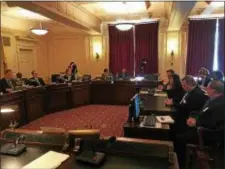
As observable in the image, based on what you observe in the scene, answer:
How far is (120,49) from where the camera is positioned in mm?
8461

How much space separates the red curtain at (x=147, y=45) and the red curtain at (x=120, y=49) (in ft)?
0.81

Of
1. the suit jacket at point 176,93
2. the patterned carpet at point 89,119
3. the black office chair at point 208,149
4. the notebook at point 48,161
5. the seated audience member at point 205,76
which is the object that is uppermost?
the seated audience member at point 205,76

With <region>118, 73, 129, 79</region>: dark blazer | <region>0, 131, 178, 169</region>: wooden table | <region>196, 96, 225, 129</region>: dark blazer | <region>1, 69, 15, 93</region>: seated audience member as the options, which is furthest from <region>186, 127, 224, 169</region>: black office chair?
<region>118, 73, 129, 79</region>: dark blazer

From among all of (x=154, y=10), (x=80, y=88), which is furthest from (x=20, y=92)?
(x=154, y=10)

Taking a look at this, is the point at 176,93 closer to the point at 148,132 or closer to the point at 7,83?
the point at 148,132

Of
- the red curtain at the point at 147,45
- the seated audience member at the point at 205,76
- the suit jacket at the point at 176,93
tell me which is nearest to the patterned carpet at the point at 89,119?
the suit jacket at the point at 176,93

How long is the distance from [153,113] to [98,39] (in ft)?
19.3

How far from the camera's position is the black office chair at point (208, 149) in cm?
215

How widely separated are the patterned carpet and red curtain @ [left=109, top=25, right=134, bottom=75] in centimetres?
246

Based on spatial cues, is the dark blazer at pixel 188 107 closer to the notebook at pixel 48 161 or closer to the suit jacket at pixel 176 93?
the suit jacket at pixel 176 93

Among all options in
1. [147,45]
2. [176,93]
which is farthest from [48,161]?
[147,45]

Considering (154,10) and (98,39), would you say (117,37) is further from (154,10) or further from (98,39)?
(154,10)

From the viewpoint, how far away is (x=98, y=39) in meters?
8.54

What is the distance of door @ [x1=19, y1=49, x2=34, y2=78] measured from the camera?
307 inches
